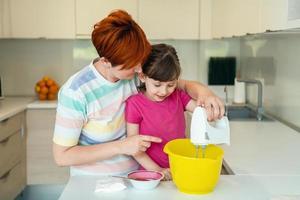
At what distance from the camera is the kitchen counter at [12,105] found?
301cm

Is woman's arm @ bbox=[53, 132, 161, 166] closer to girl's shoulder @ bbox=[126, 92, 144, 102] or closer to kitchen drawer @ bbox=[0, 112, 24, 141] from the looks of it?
girl's shoulder @ bbox=[126, 92, 144, 102]

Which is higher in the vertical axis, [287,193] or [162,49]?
[162,49]

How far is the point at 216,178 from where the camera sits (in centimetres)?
132

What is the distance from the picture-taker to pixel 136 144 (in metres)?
1.41

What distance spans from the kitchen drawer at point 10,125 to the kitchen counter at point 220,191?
1.67m

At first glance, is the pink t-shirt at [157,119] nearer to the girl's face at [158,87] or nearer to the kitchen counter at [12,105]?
the girl's face at [158,87]

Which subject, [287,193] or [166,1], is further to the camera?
[166,1]

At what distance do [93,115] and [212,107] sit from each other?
420 millimetres

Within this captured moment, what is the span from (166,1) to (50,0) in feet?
3.20

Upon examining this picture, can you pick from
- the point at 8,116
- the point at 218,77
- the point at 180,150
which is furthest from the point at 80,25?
the point at 180,150

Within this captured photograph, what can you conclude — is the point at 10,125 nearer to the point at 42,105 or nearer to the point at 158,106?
the point at 42,105

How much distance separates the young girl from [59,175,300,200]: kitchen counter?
186 millimetres

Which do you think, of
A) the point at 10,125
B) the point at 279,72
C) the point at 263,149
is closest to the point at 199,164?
the point at 263,149

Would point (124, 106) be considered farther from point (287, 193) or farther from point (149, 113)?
point (287, 193)
